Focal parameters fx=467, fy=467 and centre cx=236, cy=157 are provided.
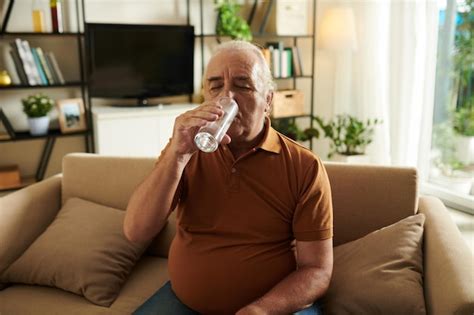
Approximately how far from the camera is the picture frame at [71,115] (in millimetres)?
3453

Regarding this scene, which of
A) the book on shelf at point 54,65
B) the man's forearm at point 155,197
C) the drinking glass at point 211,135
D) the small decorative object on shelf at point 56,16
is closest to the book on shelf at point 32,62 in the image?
the book on shelf at point 54,65

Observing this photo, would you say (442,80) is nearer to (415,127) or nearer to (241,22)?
(415,127)

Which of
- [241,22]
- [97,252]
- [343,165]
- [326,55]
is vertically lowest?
[97,252]

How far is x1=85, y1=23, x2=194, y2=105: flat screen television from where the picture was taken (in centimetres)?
353

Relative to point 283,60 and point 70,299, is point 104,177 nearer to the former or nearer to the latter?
point 70,299

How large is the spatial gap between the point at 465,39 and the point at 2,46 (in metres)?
3.35

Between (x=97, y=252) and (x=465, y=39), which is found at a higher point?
(x=465, y=39)

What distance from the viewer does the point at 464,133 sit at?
352cm

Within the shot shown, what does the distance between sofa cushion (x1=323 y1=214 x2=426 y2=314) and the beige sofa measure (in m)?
0.04

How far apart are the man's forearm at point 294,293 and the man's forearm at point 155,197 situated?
1.14 feet

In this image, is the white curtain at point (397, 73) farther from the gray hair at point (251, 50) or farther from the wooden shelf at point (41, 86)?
the gray hair at point (251, 50)

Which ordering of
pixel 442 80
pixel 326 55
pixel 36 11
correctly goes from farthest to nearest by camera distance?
pixel 326 55 → pixel 442 80 → pixel 36 11

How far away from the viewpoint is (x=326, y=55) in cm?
445

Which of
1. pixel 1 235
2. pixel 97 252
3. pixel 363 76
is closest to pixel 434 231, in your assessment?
pixel 97 252
